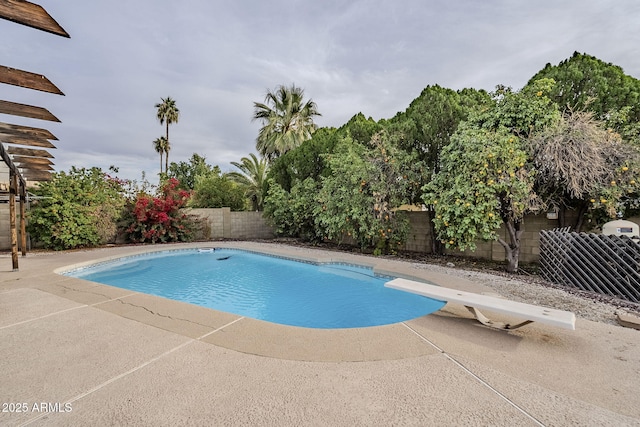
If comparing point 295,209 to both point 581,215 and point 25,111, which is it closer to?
point 25,111

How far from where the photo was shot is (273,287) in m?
6.59

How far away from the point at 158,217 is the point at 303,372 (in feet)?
35.8

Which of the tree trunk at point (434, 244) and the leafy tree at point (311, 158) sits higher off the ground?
the leafy tree at point (311, 158)

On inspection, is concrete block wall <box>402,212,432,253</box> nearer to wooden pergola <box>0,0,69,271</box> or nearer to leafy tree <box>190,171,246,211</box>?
wooden pergola <box>0,0,69,271</box>

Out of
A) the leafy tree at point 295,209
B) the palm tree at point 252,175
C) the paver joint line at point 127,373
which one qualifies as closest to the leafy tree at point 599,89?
the leafy tree at point 295,209

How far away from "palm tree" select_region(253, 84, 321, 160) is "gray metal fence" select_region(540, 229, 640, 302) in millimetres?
14615

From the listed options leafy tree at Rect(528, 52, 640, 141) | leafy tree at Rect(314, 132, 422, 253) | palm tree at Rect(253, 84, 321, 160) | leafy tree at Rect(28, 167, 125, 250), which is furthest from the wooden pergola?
palm tree at Rect(253, 84, 321, 160)

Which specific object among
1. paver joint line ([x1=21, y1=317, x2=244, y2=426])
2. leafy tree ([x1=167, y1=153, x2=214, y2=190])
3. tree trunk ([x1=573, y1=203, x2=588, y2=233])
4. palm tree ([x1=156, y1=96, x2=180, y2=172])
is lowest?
paver joint line ([x1=21, y1=317, x2=244, y2=426])

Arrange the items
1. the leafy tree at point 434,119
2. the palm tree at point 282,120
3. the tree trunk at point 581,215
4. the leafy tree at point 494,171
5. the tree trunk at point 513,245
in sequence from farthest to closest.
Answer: the palm tree at point 282,120, the leafy tree at point 434,119, the tree trunk at point 581,215, the tree trunk at point 513,245, the leafy tree at point 494,171

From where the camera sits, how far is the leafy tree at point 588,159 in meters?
5.66

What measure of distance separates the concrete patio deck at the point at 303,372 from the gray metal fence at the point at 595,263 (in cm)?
198

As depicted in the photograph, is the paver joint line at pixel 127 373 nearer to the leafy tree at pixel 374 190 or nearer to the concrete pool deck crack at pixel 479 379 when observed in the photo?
the concrete pool deck crack at pixel 479 379

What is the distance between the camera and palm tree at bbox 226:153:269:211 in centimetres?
1864

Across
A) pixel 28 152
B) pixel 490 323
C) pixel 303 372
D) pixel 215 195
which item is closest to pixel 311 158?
pixel 215 195
